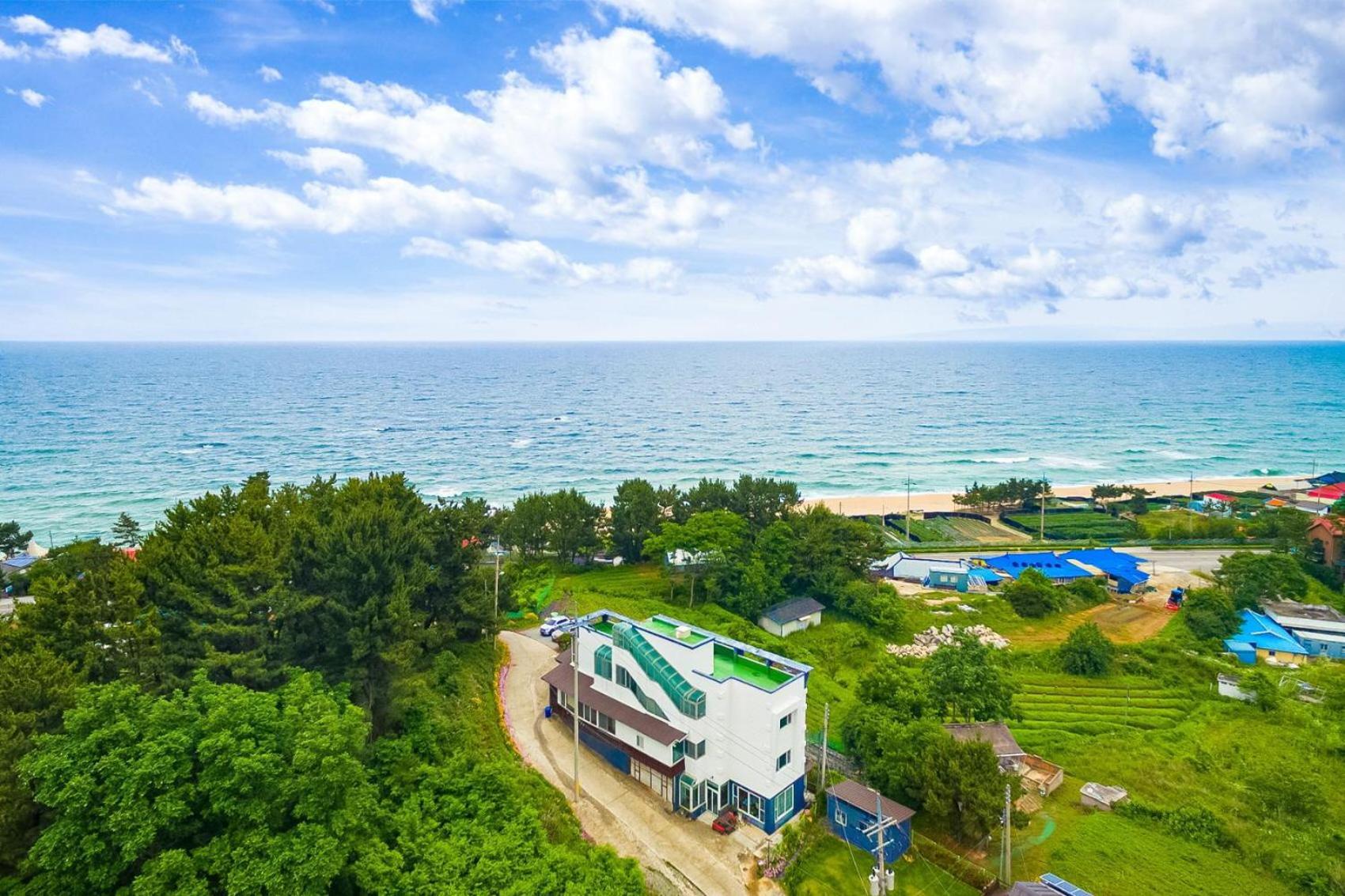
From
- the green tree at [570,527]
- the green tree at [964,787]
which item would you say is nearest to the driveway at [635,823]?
the green tree at [964,787]

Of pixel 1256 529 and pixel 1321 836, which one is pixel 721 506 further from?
pixel 1256 529

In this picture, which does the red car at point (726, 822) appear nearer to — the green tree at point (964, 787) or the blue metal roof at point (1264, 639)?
the green tree at point (964, 787)

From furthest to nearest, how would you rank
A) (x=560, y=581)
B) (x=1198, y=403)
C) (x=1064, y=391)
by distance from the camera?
(x=1064, y=391) < (x=1198, y=403) < (x=560, y=581)

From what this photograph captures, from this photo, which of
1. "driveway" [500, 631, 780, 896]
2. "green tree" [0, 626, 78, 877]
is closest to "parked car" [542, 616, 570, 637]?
"driveway" [500, 631, 780, 896]

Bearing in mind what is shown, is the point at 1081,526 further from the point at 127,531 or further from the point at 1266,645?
the point at 127,531

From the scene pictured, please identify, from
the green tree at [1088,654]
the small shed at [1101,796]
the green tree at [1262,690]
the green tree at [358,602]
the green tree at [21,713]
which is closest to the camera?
the green tree at [21,713]

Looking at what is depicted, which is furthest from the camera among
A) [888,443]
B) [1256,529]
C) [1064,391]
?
[1064,391]

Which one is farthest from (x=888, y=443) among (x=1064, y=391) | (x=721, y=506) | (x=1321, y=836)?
(x=1064, y=391)
